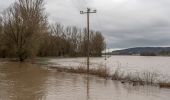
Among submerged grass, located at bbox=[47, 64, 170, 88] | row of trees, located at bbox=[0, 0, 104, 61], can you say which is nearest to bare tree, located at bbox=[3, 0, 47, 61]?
row of trees, located at bbox=[0, 0, 104, 61]

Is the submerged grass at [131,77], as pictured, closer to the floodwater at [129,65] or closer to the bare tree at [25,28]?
the floodwater at [129,65]

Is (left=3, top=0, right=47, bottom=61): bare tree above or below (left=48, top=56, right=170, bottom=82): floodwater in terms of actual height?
above

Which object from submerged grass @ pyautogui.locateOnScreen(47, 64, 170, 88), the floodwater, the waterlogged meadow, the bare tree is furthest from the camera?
the bare tree

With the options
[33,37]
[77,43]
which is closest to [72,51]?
[77,43]

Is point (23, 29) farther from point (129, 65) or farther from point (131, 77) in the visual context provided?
point (131, 77)

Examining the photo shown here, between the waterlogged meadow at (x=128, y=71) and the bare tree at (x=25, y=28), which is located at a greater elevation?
the bare tree at (x=25, y=28)

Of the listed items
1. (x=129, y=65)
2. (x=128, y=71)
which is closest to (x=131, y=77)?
(x=128, y=71)

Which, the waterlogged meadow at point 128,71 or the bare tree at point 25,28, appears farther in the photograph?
the bare tree at point 25,28

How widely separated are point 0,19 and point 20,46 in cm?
1506

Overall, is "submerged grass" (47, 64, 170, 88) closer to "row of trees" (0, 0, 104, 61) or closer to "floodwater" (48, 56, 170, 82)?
"floodwater" (48, 56, 170, 82)

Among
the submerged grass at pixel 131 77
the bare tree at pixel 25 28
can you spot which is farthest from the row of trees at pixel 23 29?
the submerged grass at pixel 131 77

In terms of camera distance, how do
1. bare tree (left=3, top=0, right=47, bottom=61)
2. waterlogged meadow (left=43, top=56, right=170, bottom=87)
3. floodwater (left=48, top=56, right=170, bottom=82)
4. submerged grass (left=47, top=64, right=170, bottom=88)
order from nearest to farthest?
1. submerged grass (left=47, top=64, right=170, bottom=88)
2. waterlogged meadow (left=43, top=56, right=170, bottom=87)
3. floodwater (left=48, top=56, right=170, bottom=82)
4. bare tree (left=3, top=0, right=47, bottom=61)

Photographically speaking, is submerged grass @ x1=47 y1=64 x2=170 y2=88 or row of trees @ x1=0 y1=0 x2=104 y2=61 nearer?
submerged grass @ x1=47 y1=64 x2=170 y2=88

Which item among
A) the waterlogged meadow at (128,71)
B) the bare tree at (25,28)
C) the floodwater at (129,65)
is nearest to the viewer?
the waterlogged meadow at (128,71)
